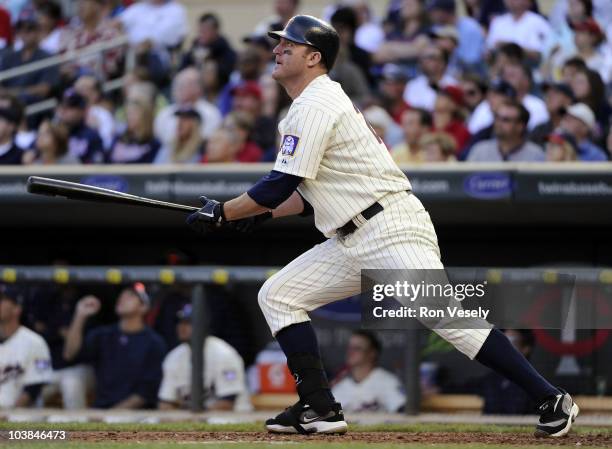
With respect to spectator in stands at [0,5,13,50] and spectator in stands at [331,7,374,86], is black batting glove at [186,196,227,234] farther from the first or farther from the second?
spectator in stands at [0,5,13,50]

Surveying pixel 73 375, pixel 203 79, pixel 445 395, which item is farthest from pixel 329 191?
pixel 203 79

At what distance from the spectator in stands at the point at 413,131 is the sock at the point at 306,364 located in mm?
3585

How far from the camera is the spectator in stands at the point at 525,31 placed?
9766 millimetres

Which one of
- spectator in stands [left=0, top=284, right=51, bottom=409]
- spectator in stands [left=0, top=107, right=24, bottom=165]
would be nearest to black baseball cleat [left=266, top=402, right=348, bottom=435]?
spectator in stands [left=0, top=284, right=51, bottom=409]

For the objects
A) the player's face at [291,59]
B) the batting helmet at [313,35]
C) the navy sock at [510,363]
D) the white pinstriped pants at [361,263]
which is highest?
the batting helmet at [313,35]

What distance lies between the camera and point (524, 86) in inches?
353

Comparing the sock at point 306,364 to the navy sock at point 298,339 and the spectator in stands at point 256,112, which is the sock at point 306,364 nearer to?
the navy sock at point 298,339

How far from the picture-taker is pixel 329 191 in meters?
4.63

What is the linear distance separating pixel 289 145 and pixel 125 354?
2.93 m

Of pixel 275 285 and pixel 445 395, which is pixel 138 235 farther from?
pixel 275 285

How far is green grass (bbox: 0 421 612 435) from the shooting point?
5.26 metres

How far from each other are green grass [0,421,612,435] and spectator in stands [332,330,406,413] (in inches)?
43.9

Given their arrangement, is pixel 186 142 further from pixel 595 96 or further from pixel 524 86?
pixel 595 96

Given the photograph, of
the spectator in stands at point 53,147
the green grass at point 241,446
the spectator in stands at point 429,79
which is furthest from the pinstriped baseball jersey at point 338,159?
the spectator in stands at point 429,79
